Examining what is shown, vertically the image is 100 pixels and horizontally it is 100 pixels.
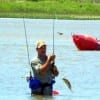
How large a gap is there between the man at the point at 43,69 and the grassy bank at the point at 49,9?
4320 centimetres

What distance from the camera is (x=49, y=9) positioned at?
218ft

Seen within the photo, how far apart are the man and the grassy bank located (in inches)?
1701

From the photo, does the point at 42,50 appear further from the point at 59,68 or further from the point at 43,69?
the point at 59,68

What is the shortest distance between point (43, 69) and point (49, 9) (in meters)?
51.2

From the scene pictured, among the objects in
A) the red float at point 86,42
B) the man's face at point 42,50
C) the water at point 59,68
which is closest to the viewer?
the man's face at point 42,50

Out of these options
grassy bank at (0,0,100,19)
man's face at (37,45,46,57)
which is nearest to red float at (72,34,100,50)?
man's face at (37,45,46,57)

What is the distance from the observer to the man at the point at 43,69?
1512 centimetres

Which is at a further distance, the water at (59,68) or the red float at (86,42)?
the red float at (86,42)

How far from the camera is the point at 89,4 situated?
236 feet

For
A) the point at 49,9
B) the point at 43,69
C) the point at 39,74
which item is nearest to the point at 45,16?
the point at 49,9

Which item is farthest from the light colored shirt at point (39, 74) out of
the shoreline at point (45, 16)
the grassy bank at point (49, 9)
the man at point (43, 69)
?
the grassy bank at point (49, 9)

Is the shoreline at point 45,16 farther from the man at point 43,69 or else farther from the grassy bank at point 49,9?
the man at point 43,69

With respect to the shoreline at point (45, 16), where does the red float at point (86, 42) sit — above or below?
above

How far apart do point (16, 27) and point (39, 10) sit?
18754 mm
